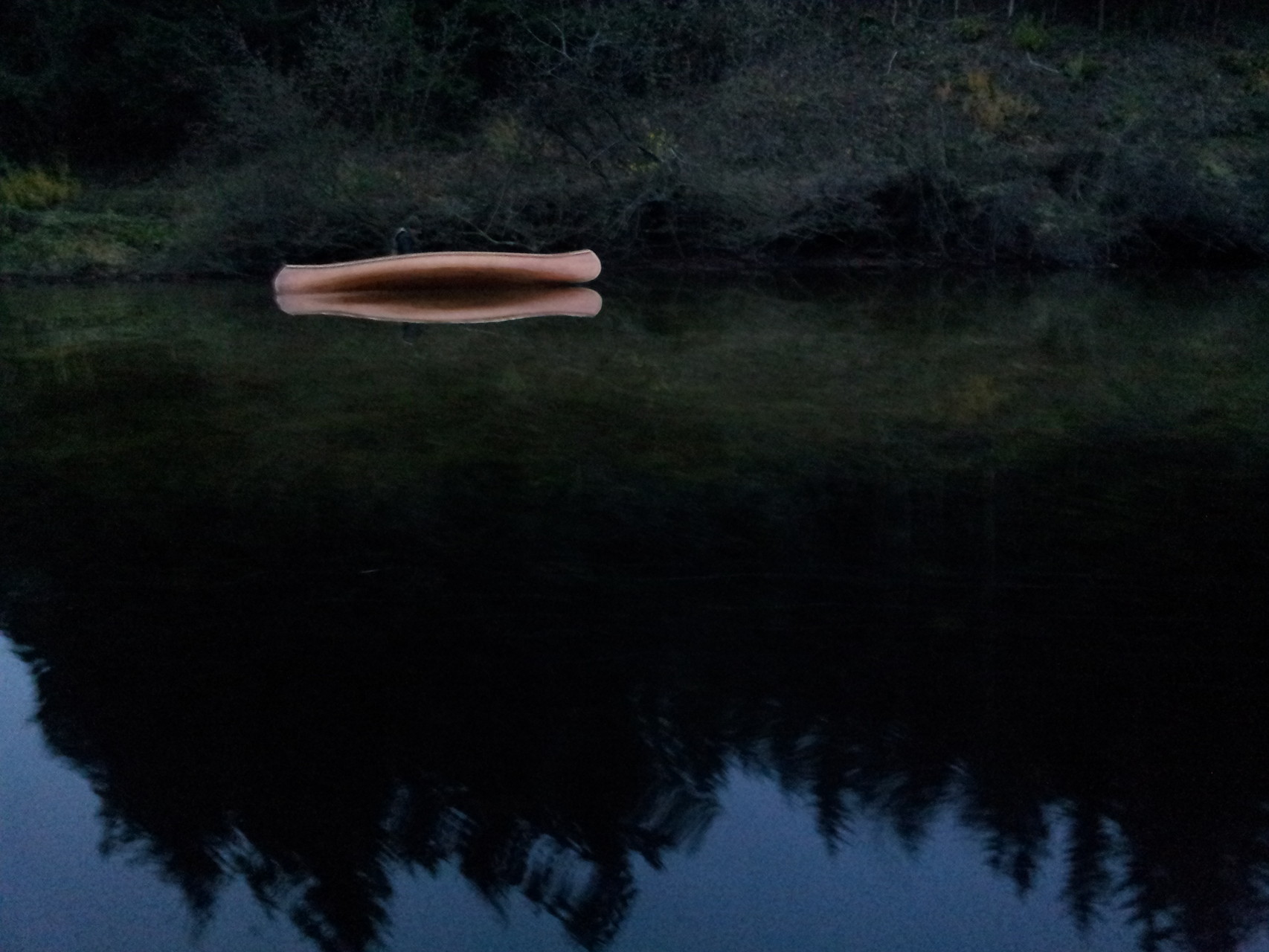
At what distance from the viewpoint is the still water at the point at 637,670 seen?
9.85ft

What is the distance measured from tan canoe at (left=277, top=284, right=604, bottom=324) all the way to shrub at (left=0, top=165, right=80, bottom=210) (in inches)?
220

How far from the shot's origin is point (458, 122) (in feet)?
62.8

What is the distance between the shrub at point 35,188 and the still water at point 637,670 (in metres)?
10.2

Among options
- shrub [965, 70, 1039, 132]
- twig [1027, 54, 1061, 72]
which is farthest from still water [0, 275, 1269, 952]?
twig [1027, 54, 1061, 72]

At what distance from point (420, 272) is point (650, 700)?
33.6ft

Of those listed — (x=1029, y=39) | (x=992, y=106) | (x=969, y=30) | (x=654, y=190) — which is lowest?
(x=992, y=106)

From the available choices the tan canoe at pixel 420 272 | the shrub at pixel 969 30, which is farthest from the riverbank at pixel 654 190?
the shrub at pixel 969 30

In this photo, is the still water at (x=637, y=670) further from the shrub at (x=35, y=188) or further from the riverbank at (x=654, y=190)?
the shrub at (x=35, y=188)

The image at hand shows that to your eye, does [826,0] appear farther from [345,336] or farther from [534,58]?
[345,336]

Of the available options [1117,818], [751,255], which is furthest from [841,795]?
[751,255]

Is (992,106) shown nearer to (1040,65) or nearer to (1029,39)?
(1040,65)

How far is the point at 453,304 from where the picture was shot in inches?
505

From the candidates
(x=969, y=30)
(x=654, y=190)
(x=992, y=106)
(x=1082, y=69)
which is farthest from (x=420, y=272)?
(x=969, y=30)

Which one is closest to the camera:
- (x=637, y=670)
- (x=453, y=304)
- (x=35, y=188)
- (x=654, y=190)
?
(x=637, y=670)
